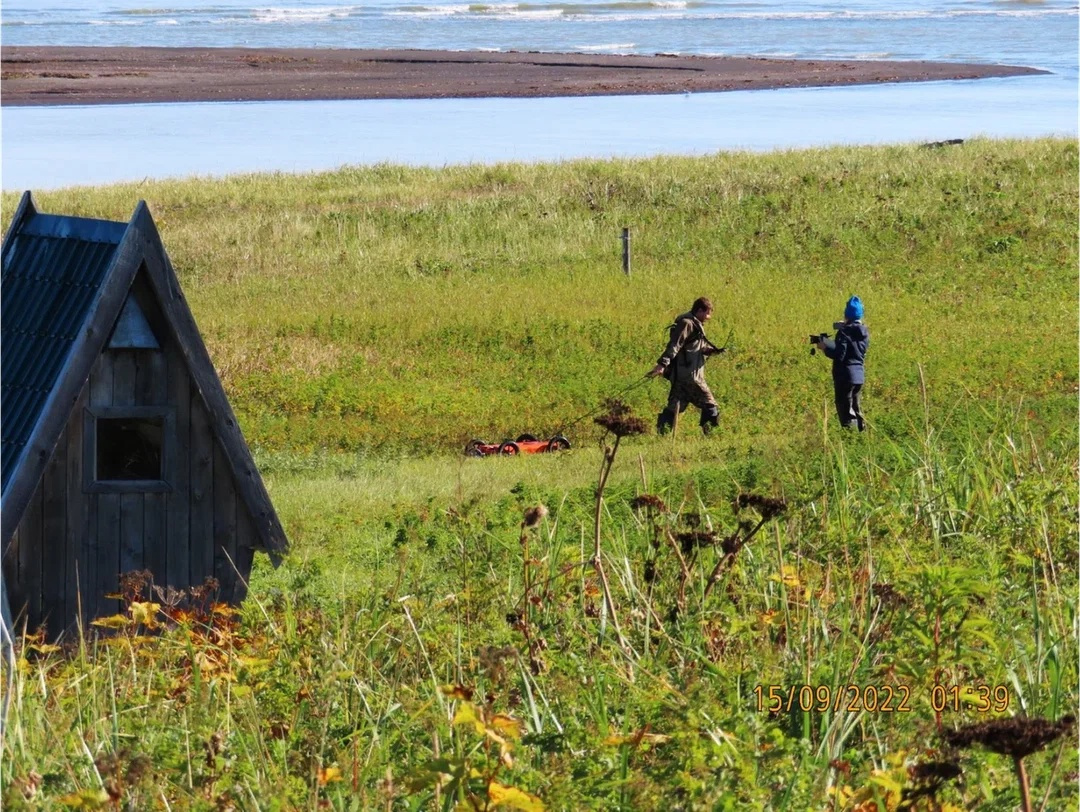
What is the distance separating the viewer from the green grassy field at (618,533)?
4078 millimetres

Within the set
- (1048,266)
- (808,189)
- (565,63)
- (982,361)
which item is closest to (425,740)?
(982,361)

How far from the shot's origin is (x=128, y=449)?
1030cm

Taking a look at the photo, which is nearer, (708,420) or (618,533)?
(618,533)

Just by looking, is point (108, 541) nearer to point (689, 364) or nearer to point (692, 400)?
point (689, 364)

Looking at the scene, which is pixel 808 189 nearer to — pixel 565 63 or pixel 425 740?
pixel 425 740

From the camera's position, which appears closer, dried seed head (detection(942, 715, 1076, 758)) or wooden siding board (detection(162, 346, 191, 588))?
dried seed head (detection(942, 715, 1076, 758))

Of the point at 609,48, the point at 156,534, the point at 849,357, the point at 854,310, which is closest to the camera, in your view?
the point at 156,534

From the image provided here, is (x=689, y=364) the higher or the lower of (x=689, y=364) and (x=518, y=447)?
the higher

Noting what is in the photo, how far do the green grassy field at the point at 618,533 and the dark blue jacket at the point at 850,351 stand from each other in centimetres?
60

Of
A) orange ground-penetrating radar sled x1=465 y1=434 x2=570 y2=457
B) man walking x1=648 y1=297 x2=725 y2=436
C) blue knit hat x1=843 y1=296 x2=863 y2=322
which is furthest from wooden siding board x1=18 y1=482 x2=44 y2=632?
blue knit hat x1=843 y1=296 x2=863 y2=322

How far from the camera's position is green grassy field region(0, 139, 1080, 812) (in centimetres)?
408

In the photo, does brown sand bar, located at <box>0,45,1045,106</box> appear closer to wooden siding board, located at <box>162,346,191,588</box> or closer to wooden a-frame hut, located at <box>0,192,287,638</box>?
wooden a-frame hut, located at <box>0,192,287,638</box>

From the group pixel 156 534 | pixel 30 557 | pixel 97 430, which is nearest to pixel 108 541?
pixel 156 534

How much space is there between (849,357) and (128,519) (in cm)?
939
